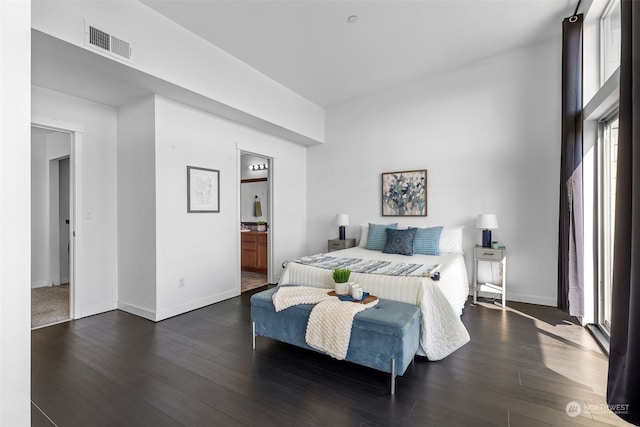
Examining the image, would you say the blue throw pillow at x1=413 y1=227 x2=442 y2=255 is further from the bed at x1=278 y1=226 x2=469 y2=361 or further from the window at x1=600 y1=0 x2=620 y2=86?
the window at x1=600 y1=0 x2=620 y2=86

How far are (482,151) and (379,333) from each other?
3.29m

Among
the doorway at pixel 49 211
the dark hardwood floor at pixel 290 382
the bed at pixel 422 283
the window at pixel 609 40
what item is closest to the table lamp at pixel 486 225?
the bed at pixel 422 283

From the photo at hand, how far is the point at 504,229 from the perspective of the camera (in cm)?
Result: 405

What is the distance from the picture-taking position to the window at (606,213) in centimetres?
287

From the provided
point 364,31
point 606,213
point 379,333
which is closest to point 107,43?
point 364,31

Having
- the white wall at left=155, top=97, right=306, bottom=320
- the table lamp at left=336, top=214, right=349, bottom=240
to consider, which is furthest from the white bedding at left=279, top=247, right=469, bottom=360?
the table lamp at left=336, top=214, right=349, bottom=240

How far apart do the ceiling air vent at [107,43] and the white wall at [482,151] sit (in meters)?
3.56

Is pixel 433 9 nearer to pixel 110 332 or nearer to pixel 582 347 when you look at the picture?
pixel 582 347

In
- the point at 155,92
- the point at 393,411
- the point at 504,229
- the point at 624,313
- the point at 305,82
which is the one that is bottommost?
the point at 393,411

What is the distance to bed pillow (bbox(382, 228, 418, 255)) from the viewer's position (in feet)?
13.0

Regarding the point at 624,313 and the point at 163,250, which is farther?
the point at 163,250

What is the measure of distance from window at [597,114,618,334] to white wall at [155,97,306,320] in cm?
417

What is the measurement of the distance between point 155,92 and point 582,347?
190 inches

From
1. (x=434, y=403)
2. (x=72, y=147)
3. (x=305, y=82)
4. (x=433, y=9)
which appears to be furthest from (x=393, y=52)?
(x=72, y=147)
